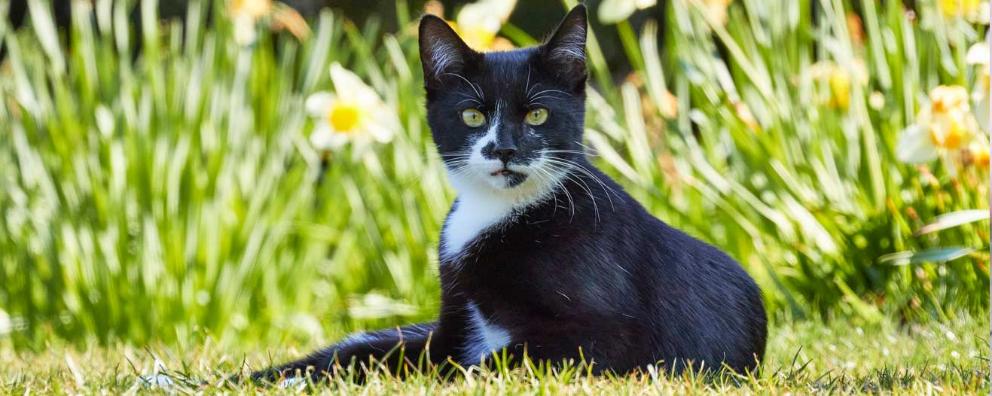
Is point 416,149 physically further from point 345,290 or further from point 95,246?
point 95,246

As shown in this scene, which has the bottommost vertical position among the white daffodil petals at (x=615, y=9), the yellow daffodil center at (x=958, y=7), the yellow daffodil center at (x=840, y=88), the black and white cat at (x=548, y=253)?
the black and white cat at (x=548, y=253)

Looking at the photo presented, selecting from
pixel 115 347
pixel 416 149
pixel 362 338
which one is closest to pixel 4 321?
pixel 115 347

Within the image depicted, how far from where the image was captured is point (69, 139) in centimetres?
411

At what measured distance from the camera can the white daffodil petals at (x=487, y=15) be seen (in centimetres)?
384

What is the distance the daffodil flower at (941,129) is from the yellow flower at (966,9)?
415mm

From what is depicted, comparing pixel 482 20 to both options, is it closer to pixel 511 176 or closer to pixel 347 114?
pixel 347 114

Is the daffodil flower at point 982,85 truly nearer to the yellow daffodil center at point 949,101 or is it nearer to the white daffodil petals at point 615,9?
the yellow daffodil center at point 949,101

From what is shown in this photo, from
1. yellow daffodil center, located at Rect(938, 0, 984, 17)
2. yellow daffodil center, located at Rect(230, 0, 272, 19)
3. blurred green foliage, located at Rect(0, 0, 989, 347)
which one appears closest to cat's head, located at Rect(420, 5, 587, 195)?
blurred green foliage, located at Rect(0, 0, 989, 347)

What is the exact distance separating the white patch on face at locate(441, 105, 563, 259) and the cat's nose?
0.01 metres

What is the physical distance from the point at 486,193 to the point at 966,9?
193cm

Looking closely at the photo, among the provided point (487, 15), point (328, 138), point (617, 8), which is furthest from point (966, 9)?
point (328, 138)

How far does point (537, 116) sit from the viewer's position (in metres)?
2.52

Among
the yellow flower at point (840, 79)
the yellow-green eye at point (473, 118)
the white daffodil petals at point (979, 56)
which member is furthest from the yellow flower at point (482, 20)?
the white daffodil petals at point (979, 56)

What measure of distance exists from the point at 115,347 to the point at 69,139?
33.5 inches
